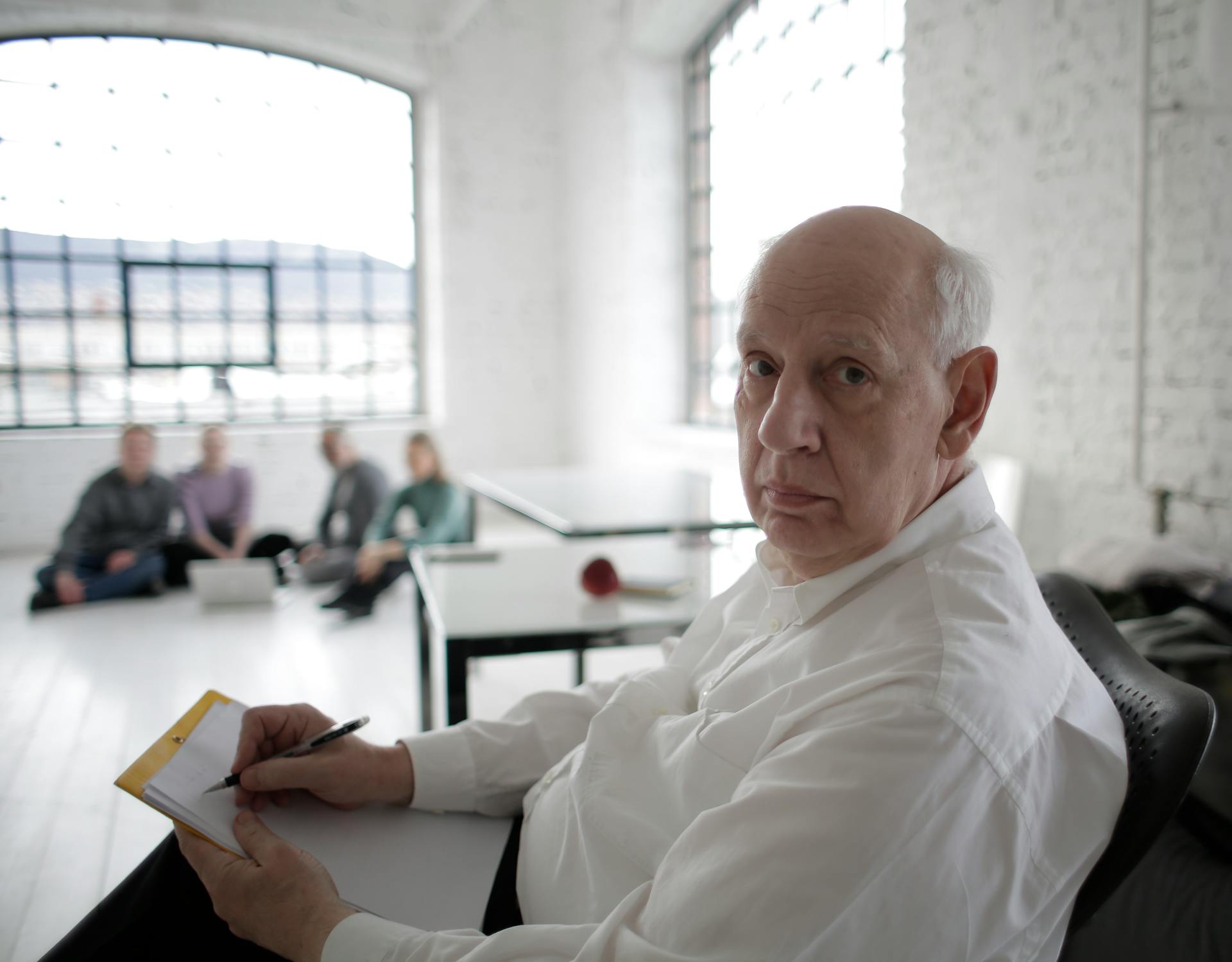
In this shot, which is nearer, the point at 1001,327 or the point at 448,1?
the point at 1001,327

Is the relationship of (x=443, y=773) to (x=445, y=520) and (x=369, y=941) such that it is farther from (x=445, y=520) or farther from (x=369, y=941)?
(x=445, y=520)

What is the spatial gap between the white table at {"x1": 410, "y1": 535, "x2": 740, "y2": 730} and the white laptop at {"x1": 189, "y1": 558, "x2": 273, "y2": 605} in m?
2.64

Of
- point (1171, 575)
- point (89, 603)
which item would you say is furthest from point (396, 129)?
point (1171, 575)

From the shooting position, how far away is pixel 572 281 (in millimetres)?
8570

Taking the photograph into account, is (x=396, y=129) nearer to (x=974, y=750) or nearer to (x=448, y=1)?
(x=448, y=1)

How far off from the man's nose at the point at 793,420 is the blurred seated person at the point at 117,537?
17.4 feet

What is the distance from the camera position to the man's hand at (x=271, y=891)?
996 millimetres

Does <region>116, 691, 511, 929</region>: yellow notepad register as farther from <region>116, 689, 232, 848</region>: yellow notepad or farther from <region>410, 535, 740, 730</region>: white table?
<region>410, 535, 740, 730</region>: white table

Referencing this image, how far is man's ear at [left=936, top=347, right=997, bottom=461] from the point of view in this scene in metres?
1.03

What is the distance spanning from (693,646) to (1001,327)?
3101mm

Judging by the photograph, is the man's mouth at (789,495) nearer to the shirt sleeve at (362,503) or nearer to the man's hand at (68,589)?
the shirt sleeve at (362,503)

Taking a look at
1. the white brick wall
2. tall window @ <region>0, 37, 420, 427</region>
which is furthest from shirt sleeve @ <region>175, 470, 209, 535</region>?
the white brick wall

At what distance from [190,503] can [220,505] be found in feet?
0.68

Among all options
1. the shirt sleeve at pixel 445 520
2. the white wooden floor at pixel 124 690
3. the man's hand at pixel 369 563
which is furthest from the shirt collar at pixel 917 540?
the man's hand at pixel 369 563
